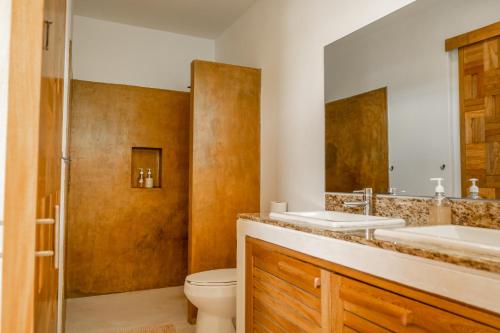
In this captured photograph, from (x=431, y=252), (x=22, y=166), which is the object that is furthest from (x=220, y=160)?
(x=22, y=166)

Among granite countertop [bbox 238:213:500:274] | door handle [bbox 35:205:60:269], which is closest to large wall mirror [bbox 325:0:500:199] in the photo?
granite countertop [bbox 238:213:500:274]

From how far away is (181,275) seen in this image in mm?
3664

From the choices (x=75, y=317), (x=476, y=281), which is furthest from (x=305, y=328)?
(x=75, y=317)

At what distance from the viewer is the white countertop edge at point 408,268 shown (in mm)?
798

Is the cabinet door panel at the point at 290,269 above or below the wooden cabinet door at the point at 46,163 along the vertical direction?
below

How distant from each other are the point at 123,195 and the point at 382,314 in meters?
2.87

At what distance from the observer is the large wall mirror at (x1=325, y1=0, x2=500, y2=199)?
142cm

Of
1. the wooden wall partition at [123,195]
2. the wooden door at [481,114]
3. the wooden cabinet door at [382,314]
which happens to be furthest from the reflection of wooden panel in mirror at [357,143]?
the wooden wall partition at [123,195]

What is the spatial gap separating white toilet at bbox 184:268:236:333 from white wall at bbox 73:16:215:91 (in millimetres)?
2387

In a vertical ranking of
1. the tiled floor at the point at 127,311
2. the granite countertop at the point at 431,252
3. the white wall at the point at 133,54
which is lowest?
the tiled floor at the point at 127,311

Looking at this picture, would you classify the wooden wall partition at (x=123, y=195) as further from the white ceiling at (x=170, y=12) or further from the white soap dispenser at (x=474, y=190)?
the white soap dispenser at (x=474, y=190)

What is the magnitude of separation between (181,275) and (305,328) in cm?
248

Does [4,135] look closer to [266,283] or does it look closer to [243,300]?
[266,283]

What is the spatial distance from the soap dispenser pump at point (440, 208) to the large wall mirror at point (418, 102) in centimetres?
5
